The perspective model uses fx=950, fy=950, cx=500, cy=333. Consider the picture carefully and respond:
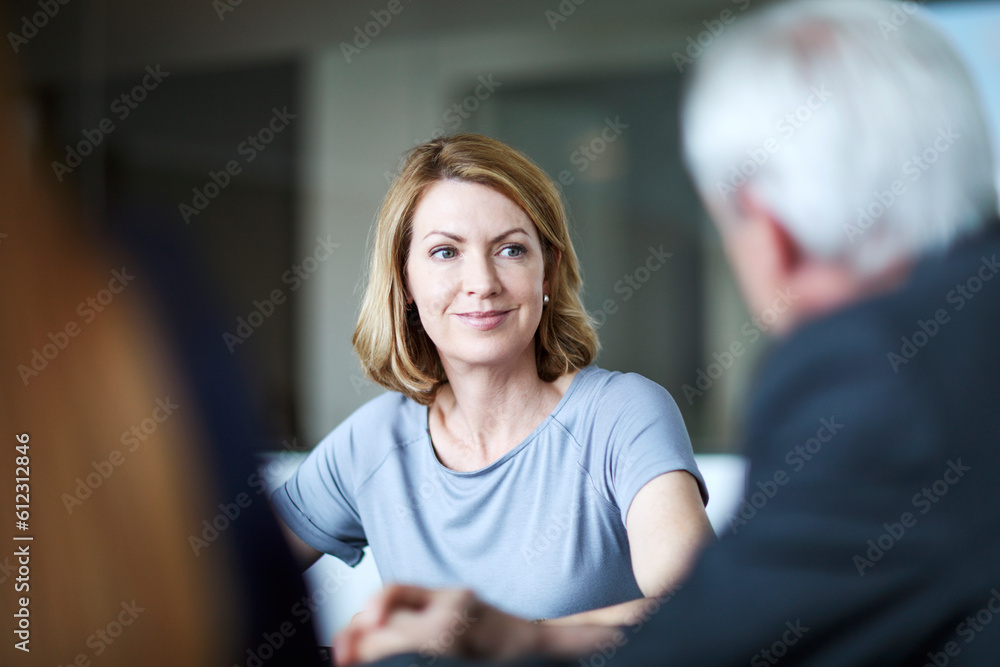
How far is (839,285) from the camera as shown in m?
0.49

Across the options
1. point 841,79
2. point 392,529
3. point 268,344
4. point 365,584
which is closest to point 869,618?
point 841,79

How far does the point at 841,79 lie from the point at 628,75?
2.88 metres

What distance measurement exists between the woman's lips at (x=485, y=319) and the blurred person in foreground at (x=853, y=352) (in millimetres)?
455
